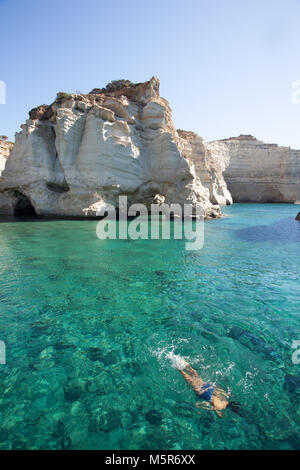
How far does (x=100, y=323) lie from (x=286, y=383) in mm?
3344

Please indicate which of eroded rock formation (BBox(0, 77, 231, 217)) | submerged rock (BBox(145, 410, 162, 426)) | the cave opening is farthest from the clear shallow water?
the cave opening

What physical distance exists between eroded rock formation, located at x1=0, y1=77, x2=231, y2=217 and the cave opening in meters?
0.14

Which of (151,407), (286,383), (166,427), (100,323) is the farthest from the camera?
(100,323)

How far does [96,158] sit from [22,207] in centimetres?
1144

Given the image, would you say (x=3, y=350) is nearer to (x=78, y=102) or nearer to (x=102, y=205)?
(x=102, y=205)

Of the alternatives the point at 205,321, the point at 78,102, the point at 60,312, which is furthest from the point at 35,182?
the point at 205,321

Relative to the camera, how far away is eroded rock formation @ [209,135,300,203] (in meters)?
53.8

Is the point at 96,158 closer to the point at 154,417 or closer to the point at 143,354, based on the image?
the point at 143,354

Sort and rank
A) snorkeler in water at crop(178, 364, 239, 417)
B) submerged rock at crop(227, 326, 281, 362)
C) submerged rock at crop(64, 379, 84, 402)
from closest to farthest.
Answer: snorkeler in water at crop(178, 364, 239, 417), submerged rock at crop(64, 379, 84, 402), submerged rock at crop(227, 326, 281, 362)

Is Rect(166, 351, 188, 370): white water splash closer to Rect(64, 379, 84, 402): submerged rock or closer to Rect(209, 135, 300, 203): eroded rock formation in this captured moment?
Rect(64, 379, 84, 402): submerged rock

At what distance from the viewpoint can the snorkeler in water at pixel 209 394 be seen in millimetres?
2877

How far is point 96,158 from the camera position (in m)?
20.1

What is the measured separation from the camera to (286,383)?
3246 mm

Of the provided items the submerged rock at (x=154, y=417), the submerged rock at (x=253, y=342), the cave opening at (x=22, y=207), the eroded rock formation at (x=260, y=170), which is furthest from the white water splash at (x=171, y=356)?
the eroded rock formation at (x=260, y=170)
